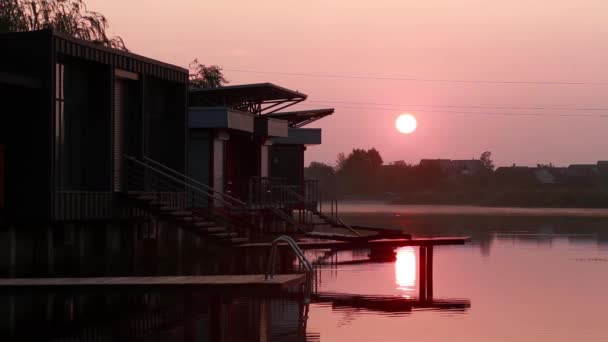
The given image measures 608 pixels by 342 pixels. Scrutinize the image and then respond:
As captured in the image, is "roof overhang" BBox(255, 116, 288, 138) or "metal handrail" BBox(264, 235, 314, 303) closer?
"metal handrail" BBox(264, 235, 314, 303)

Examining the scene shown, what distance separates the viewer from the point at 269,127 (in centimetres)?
4988

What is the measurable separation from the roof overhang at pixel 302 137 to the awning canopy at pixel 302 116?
2.24 feet

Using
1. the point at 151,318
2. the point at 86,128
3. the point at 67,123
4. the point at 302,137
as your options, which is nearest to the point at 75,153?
the point at 86,128

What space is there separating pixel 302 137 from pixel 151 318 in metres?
35.5

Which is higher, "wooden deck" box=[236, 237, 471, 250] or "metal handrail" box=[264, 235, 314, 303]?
"metal handrail" box=[264, 235, 314, 303]

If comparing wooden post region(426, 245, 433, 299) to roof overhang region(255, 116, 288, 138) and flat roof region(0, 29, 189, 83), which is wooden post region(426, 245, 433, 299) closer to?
flat roof region(0, 29, 189, 83)

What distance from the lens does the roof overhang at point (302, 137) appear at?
5834cm

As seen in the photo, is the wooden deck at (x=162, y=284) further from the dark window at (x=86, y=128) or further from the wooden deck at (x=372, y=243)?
the dark window at (x=86, y=128)

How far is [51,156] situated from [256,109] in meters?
22.0

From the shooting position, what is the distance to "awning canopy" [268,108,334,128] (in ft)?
191

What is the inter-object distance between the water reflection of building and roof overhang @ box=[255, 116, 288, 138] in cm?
2102

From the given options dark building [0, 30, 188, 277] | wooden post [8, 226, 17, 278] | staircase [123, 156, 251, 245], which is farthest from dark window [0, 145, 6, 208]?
staircase [123, 156, 251, 245]

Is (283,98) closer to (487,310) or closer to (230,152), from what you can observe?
(230,152)

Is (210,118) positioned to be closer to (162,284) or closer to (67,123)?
(67,123)
